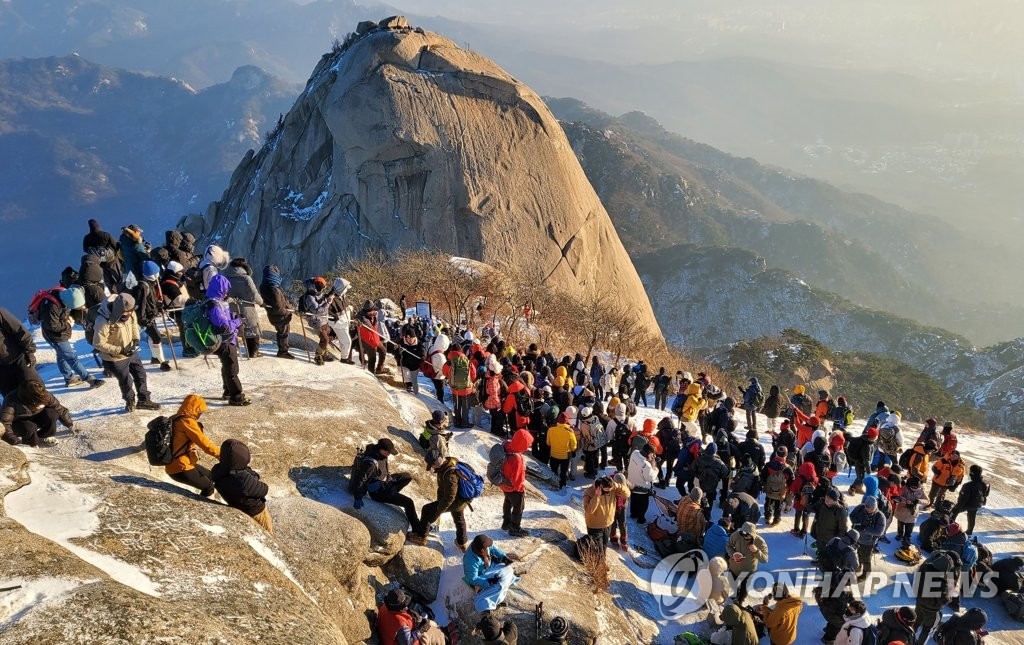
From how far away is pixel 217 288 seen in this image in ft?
31.6

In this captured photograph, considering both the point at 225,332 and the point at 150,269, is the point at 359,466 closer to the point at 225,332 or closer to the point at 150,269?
the point at 225,332

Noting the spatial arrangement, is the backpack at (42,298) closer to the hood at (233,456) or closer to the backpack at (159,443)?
the backpack at (159,443)

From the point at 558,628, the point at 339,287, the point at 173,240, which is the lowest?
the point at 558,628

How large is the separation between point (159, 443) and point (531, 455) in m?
7.83

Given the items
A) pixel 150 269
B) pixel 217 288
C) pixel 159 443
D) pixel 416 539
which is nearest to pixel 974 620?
pixel 416 539

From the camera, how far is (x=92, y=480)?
6520mm

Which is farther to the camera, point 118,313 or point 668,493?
point 668,493

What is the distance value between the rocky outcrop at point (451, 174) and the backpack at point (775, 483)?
29745mm

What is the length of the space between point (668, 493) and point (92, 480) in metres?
10.6

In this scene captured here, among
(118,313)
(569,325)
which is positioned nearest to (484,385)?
(118,313)

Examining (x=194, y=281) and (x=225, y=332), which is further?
(x=194, y=281)

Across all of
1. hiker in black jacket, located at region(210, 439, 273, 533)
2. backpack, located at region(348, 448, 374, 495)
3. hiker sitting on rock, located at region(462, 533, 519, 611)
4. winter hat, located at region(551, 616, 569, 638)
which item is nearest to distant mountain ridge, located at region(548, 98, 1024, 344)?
backpack, located at region(348, 448, 374, 495)

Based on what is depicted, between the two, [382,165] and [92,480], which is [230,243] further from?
[92,480]

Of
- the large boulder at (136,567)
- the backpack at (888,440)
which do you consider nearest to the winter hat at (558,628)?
the large boulder at (136,567)
